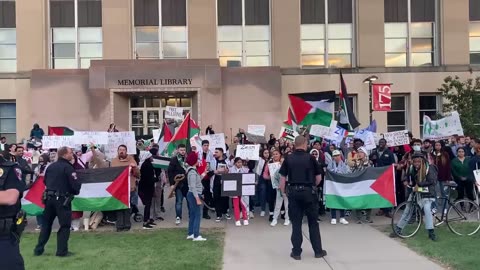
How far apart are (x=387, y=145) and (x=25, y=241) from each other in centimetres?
947

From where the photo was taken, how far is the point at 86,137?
42.5 ft

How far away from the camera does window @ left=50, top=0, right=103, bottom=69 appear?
2703cm

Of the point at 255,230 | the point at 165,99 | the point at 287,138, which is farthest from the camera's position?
the point at 165,99

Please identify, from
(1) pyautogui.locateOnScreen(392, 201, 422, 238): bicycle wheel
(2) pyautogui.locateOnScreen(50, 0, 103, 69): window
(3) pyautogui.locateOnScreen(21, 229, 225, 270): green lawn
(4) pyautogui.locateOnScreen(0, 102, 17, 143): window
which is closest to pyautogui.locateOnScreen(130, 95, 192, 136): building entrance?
(2) pyautogui.locateOnScreen(50, 0, 103, 69): window

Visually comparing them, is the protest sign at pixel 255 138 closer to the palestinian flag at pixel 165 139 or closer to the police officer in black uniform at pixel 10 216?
the palestinian flag at pixel 165 139

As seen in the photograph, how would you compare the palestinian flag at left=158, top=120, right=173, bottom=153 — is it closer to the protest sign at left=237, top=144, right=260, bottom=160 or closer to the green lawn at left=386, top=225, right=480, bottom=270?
the protest sign at left=237, top=144, right=260, bottom=160

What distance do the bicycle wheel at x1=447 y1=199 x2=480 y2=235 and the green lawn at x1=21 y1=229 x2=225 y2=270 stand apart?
4.85 m

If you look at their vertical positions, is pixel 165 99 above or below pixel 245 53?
below

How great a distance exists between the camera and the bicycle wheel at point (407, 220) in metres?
10.1

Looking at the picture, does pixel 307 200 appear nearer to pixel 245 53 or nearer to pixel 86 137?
pixel 86 137

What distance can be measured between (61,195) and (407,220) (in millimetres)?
6645

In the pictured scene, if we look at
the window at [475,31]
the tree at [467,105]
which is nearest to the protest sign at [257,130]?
the tree at [467,105]

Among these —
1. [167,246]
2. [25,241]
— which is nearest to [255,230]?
[167,246]

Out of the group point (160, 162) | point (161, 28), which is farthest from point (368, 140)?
point (161, 28)
